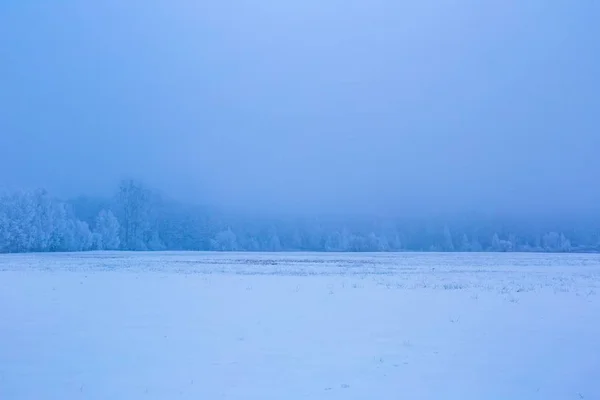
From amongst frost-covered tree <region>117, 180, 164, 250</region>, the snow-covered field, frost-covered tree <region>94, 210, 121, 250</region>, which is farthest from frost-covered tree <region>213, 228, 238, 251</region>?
the snow-covered field

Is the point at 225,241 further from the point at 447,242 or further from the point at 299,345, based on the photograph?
the point at 299,345

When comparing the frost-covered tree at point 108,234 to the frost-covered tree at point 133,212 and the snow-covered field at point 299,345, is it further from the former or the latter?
the snow-covered field at point 299,345

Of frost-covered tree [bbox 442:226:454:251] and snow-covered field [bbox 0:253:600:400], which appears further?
frost-covered tree [bbox 442:226:454:251]

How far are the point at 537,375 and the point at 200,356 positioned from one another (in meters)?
7.99

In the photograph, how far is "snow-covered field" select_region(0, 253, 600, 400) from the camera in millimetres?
11430

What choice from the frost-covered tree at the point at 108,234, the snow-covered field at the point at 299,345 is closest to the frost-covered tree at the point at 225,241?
the frost-covered tree at the point at 108,234

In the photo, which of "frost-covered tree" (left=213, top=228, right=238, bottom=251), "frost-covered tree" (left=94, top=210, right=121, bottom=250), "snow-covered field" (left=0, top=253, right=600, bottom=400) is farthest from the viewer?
"frost-covered tree" (left=213, top=228, right=238, bottom=251)

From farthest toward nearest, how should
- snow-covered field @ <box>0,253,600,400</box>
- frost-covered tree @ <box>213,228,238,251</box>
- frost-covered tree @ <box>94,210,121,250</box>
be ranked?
frost-covered tree @ <box>213,228,238,251</box> → frost-covered tree @ <box>94,210,121,250</box> → snow-covered field @ <box>0,253,600,400</box>

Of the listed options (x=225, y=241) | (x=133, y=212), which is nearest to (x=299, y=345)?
(x=133, y=212)

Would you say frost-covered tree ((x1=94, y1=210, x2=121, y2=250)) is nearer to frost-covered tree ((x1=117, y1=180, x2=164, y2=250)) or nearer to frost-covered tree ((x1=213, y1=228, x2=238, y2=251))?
frost-covered tree ((x1=117, y1=180, x2=164, y2=250))

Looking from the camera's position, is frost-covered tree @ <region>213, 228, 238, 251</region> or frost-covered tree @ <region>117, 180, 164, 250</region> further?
frost-covered tree @ <region>213, 228, 238, 251</region>

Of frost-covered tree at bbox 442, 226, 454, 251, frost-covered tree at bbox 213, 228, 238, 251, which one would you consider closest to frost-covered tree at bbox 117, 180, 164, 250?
frost-covered tree at bbox 213, 228, 238, 251

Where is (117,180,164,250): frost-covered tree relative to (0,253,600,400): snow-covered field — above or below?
above

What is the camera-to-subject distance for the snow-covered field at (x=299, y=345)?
11430 millimetres
